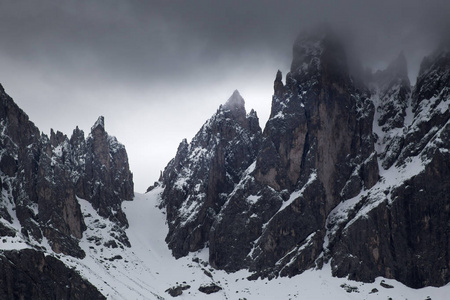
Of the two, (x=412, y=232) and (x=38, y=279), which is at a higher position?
(x=412, y=232)

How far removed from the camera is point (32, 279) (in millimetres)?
171750


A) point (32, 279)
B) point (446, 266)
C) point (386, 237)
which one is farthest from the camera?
point (386, 237)

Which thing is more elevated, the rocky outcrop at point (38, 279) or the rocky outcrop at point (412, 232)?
the rocky outcrop at point (412, 232)

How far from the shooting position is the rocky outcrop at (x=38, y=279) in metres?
167

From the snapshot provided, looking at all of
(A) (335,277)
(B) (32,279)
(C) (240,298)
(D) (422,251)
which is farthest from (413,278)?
(B) (32,279)

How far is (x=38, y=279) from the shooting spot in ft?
568

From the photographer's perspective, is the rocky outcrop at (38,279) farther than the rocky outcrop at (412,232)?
No

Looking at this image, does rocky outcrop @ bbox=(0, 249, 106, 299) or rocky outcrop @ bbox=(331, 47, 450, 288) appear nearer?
rocky outcrop @ bbox=(0, 249, 106, 299)

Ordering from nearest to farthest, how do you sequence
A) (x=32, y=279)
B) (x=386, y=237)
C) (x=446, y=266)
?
(x=32, y=279), (x=446, y=266), (x=386, y=237)

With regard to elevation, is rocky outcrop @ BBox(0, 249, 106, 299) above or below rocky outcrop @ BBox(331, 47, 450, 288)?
below

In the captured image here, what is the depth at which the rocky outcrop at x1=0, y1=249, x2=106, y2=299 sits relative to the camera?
548 feet

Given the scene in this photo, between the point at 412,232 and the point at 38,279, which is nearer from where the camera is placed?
the point at 38,279

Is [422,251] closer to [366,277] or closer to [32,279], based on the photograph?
[366,277]

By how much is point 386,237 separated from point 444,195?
24590mm
